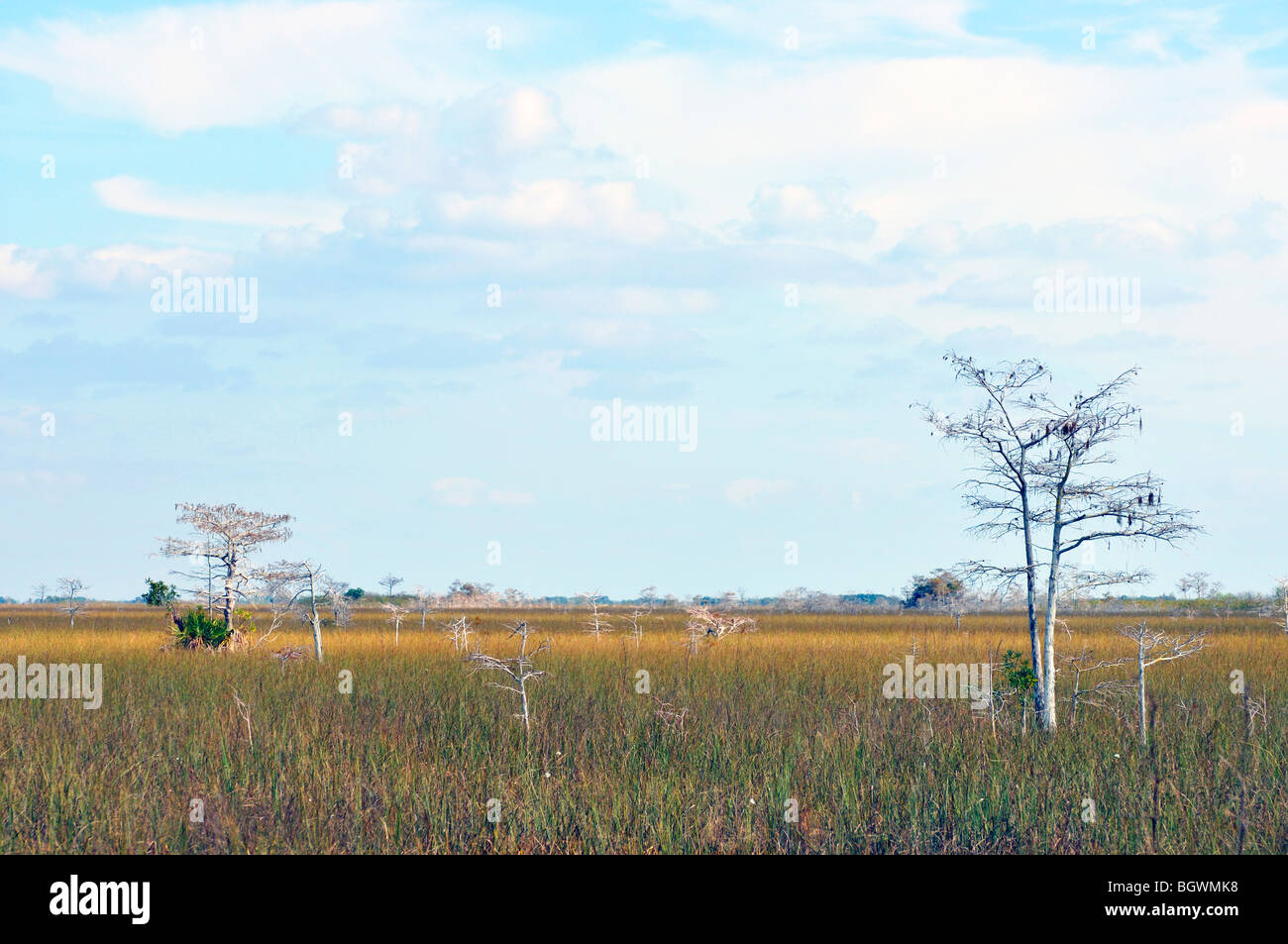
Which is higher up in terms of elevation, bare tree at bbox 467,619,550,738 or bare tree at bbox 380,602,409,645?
bare tree at bbox 467,619,550,738

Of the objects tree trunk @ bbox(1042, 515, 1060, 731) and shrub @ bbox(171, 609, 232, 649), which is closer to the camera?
tree trunk @ bbox(1042, 515, 1060, 731)

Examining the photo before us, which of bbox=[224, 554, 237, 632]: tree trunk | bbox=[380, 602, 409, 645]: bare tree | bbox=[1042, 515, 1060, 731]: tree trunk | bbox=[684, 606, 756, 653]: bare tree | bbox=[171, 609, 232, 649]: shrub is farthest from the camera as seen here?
bbox=[380, 602, 409, 645]: bare tree

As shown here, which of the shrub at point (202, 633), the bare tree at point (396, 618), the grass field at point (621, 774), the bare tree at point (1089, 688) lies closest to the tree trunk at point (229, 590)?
the shrub at point (202, 633)

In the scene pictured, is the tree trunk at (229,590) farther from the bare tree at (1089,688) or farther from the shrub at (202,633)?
the bare tree at (1089,688)

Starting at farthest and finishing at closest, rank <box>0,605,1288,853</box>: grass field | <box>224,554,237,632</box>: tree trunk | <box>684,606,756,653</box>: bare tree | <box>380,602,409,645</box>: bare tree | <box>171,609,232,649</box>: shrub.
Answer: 1. <box>380,602,409,645</box>: bare tree
2. <box>224,554,237,632</box>: tree trunk
3. <box>171,609,232,649</box>: shrub
4. <box>684,606,756,653</box>: bare tree
5. <box>0,605,1288,853</box>: grass field

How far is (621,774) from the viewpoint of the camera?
32.9 feet

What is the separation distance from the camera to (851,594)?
181875mm

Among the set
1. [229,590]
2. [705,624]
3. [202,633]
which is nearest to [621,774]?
[705,624]

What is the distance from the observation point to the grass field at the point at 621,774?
8266mm

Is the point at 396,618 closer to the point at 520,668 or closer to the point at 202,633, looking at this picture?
the point at 202,633

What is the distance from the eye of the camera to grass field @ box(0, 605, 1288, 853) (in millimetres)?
8266

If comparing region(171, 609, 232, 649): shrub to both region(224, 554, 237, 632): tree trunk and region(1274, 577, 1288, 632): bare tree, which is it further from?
region(1274, 577, 1288, 632): bare tree

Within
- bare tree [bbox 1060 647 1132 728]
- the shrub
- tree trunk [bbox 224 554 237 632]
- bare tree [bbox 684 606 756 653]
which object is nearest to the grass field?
bare tree [bbox 1060 647 1132 728]

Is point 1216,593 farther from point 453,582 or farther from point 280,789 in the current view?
Result: point 280,789
